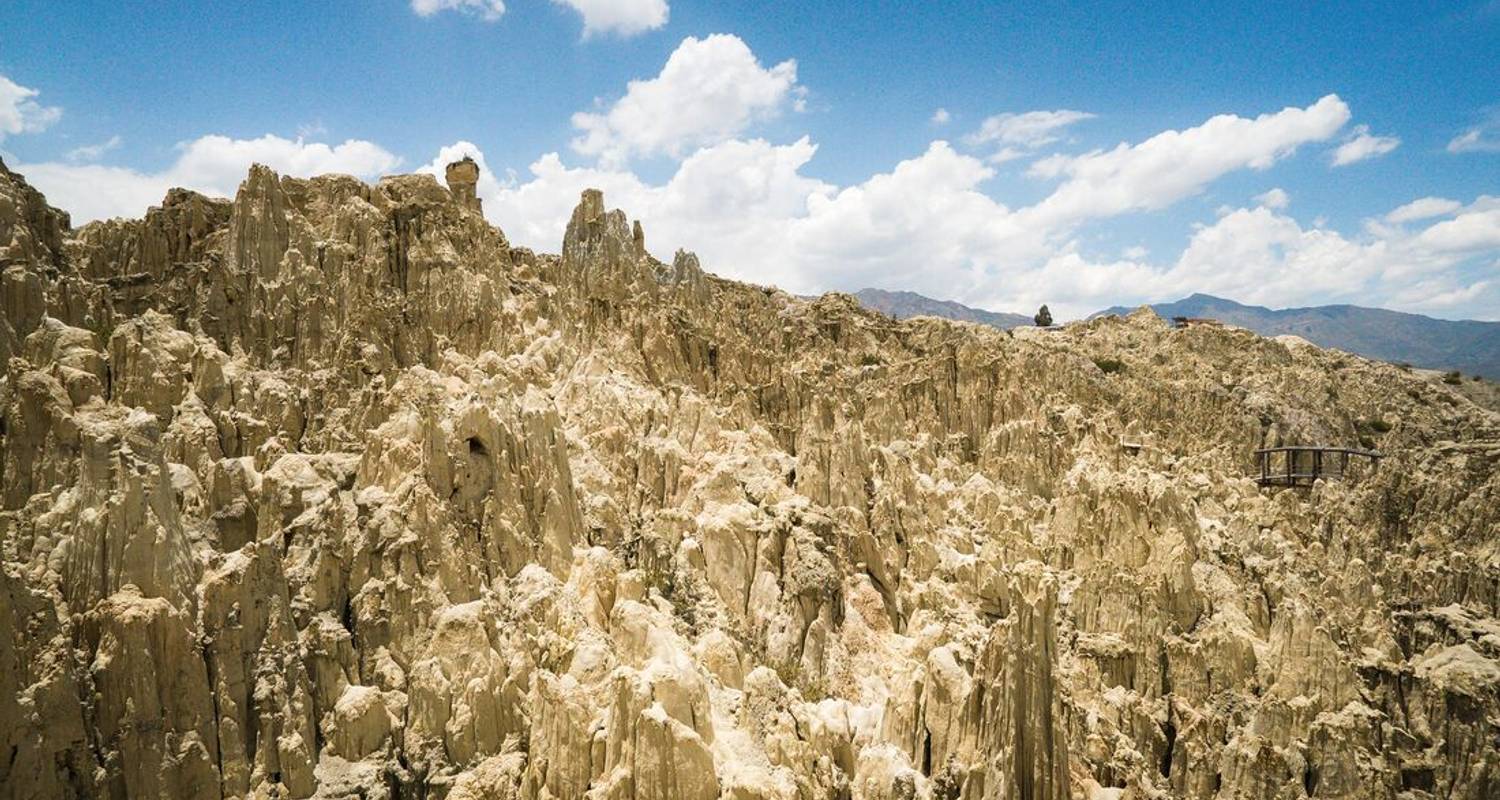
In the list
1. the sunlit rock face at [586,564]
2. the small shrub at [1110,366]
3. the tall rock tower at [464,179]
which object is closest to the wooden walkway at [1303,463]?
the sunlit rock face at [586,564]

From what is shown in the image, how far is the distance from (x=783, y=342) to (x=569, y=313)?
22.6 metres

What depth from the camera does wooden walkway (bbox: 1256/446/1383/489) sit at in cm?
6012

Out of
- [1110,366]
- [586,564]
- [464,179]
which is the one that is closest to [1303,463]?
[1110,366]

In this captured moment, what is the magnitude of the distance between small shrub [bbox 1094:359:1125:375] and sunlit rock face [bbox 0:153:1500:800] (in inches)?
687

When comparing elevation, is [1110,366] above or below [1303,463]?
above

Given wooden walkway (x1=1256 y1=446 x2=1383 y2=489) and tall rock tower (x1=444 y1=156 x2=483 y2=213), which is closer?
tall rock tower (x1=444 y1=156 x2=483 y2=213)

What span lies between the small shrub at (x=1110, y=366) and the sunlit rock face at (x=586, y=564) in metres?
17.4

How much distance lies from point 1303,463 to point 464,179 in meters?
62.9

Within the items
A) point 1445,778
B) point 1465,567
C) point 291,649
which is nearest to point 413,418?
point 291,649

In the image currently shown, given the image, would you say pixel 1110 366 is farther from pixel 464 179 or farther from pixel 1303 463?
pixel 464 179

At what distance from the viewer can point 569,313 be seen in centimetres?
3788

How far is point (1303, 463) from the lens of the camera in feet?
203

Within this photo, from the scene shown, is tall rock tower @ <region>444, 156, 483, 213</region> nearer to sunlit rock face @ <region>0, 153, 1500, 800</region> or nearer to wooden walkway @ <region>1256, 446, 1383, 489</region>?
sunlit rock face @ <region>0, 153, 1500, 800</region>

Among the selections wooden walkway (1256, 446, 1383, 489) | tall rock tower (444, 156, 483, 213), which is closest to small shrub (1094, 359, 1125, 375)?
wooden walkway (1256, 446, 1383, 489)
